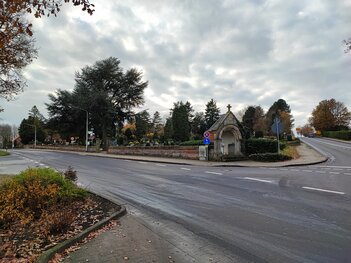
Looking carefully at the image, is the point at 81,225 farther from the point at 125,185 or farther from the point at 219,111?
the point at 219,111

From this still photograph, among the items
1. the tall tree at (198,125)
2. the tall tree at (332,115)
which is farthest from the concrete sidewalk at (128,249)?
the tall tree at (332,115)

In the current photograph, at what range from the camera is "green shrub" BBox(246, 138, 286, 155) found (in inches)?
1098

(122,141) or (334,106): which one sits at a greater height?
(334,106)

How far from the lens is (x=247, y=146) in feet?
96.3

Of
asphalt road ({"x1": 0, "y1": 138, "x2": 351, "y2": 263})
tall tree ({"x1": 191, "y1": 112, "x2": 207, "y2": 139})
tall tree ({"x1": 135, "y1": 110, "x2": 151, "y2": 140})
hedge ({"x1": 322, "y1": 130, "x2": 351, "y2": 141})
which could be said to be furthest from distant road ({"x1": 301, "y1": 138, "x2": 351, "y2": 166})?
tall tree ({"x1": 191, "y1": 112, "x2": 207, "y2": 139})

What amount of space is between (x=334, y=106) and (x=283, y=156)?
79.5 m

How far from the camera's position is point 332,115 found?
9469 centimetres

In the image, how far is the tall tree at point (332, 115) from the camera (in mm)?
93438

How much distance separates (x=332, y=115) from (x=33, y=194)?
331 feet

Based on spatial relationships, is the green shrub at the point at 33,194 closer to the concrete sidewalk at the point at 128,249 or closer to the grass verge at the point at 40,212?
the grass verge at the point at 40,212

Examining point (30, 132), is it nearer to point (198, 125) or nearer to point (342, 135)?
point (198, 125)

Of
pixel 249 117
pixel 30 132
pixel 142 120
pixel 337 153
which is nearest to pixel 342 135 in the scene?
pixel 249 117

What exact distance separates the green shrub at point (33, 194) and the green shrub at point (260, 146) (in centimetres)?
2160

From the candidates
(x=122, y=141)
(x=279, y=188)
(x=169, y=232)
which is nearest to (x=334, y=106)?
(x=122, y=141)
